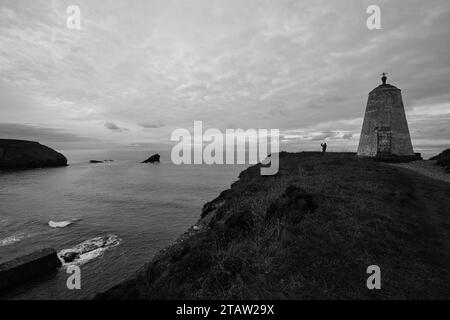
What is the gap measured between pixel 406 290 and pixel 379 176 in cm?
1348

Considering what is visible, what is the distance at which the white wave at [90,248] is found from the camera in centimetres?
1806

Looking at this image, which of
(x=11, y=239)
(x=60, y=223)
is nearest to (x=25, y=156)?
(x=60, y=223)

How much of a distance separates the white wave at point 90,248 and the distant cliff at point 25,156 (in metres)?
107

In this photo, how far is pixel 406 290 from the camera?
5512 millimetres

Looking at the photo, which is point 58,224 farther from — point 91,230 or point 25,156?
point 25,156

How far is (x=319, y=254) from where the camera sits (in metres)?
6.89

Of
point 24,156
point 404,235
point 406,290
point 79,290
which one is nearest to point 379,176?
point 404,235

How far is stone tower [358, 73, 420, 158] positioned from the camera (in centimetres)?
2623

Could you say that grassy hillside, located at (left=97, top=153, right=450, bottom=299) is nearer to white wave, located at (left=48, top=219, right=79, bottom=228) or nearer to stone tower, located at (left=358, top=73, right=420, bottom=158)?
stone tower, located at (left=358, top=73, right=420, bottom=158)

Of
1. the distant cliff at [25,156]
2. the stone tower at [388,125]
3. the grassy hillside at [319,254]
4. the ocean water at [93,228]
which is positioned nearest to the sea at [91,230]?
the ocean water at [93,228]

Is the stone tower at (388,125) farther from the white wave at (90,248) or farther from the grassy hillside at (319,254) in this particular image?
the white wave at (90,248)

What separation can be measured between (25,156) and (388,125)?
133643 millimetres

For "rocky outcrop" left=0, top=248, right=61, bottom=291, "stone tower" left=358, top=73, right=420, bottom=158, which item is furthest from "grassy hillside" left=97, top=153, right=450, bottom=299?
"stone tower" left=358, top=73, right=420, bottom=158

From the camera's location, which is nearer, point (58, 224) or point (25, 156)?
point (58, 224)
